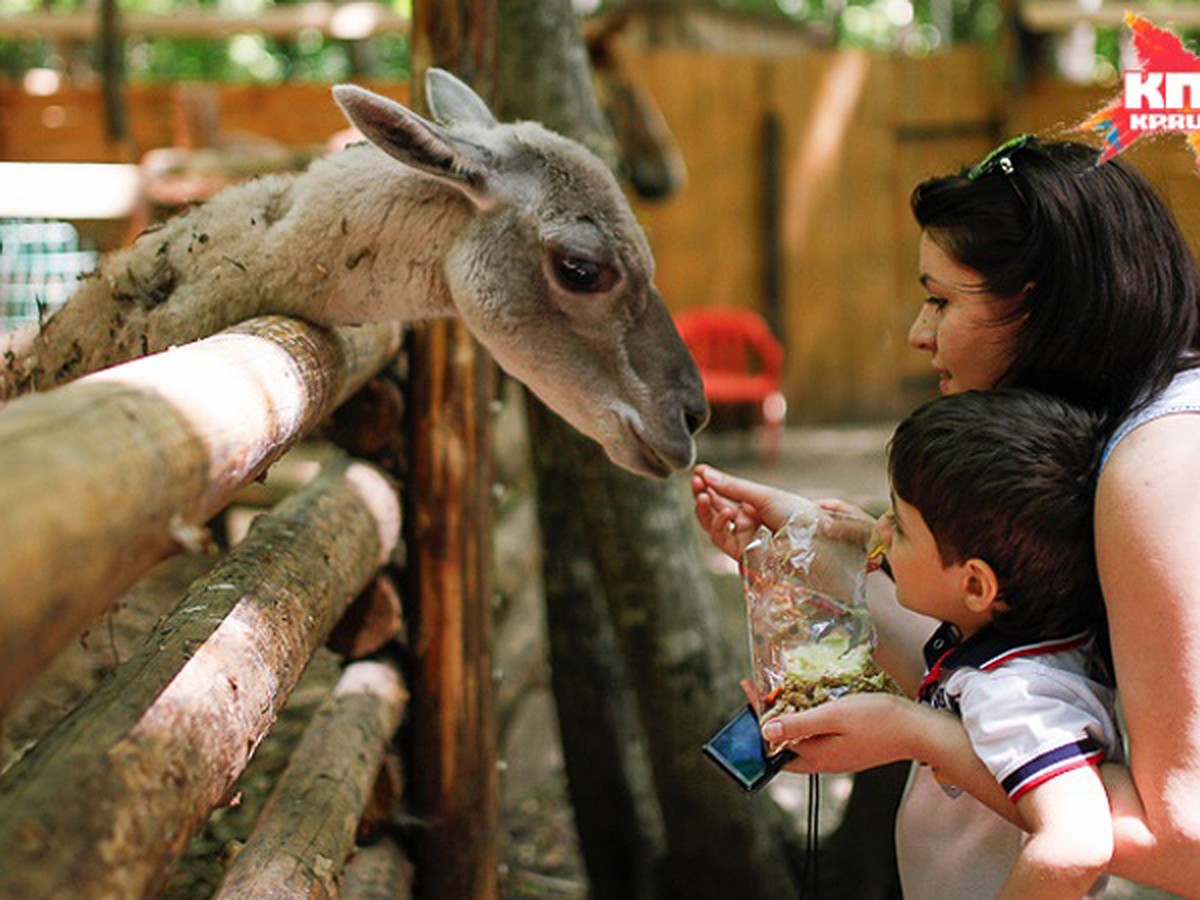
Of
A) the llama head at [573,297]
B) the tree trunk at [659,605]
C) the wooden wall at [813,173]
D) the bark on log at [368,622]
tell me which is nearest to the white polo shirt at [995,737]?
the llama head at [573,297]

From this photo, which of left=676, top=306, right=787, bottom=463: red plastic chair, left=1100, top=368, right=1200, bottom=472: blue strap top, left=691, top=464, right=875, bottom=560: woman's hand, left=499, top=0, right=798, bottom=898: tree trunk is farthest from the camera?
left=676, top=306, right=787, bottom=463: red plastic chair

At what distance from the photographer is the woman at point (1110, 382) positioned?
1587 mm

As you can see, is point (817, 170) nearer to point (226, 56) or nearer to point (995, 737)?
point (995, 737)

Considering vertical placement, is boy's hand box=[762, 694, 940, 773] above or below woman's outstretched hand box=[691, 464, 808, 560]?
below

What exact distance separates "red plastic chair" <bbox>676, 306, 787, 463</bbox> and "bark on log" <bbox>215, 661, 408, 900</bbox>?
6925mm

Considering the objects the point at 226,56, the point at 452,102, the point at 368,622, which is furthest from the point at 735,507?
the point at 226,56

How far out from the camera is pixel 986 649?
1830 mm

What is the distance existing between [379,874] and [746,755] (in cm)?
121

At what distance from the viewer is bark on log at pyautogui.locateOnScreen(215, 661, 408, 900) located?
2.02 m

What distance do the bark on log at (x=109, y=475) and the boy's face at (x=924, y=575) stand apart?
0.89 metres

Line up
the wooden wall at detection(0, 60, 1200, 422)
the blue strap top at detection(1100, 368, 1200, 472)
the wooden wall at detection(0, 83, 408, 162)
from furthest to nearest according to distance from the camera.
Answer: the wooden wall at detection(0, 60, 1200, 422), the wooden wall at detection(0, 83, 408, 162), the blue strap top at detection(1100, 368, 1200, 472)

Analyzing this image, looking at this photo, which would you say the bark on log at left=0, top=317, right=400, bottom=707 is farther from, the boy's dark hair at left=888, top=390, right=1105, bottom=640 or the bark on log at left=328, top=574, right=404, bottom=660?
the bark on log at left=328, top=574, right=404, bottom=660

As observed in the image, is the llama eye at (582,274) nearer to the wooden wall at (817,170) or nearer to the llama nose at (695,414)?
the llama nose at (695,414)

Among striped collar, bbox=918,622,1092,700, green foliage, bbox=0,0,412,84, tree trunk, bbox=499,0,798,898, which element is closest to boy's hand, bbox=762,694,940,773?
striped collar, bbox=918,622,1092,700
